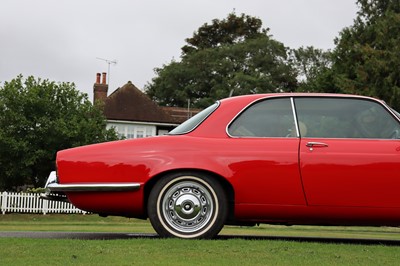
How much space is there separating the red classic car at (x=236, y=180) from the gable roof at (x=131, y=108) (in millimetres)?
53221

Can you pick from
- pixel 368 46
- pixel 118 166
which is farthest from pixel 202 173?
pixel 368 46

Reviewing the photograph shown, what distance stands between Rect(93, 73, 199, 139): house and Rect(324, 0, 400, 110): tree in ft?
58.2

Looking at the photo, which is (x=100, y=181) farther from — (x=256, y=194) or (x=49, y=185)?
(x=256, y=194)

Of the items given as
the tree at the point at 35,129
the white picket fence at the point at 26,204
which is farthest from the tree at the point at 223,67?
the white picket fence at the point at 26,204

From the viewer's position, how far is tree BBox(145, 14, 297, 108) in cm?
6625

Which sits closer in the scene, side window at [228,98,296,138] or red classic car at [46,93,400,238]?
red classic car at [46,93,400,238]

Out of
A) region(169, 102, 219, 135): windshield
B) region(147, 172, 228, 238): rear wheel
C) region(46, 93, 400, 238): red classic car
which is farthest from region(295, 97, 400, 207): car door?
region(169, 102, 219, 135): windshield

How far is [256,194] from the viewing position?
640 cm

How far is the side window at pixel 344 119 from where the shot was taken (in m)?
6.68

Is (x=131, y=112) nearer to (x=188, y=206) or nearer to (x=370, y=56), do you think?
(x=370, y=56)

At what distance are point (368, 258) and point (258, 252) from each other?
2.76ft

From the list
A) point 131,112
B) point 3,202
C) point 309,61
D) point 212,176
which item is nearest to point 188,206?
point 212,176

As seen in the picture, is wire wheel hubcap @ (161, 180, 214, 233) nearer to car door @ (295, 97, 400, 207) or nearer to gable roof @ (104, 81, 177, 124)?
car door @ (295, 97, 400, 207)

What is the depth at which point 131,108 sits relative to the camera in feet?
198
